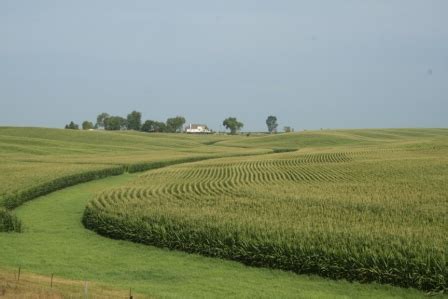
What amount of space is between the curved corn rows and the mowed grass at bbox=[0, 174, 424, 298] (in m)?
0.48

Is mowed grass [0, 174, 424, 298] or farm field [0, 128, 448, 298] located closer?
mowed grass [0, 174, 424, 298]

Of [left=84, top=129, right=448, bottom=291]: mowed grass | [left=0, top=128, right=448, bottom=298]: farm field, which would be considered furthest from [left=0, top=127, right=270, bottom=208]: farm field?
[left=84, top=129, right=448, bottom=291]: mowed grass

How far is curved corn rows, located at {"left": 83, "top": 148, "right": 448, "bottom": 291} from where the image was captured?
15.2 metres

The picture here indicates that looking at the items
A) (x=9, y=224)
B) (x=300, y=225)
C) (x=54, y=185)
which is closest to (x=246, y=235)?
(x=300, y=225)

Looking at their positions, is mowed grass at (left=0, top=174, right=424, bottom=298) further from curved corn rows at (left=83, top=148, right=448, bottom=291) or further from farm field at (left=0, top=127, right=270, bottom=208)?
farm field at (left=0, top=127, right=270, bottom=208)

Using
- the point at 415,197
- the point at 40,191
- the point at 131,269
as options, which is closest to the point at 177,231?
the point at 131,269

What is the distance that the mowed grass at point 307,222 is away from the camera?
602 inches

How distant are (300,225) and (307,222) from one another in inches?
27.5

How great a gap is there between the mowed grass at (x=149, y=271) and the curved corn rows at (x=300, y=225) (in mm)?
484

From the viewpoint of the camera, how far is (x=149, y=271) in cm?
1684

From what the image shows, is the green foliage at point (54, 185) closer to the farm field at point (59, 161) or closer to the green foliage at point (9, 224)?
the farm field at point (59, 161)

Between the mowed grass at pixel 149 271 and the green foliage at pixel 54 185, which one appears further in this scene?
the green foliage at pixel 54 185

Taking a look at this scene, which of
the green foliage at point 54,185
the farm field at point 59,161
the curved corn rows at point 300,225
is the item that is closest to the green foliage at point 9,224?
the curved corn rows at point 300,225

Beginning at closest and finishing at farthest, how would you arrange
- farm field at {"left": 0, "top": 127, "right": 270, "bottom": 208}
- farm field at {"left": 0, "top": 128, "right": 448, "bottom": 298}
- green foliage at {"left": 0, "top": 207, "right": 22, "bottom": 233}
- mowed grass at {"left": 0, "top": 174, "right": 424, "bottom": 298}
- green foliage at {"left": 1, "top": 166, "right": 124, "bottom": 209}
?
mowed grass at {"left": 0, "top": 174, "right": 424, "bottom": 298} < farm field at {"left": 0, "top": 128, "right": 448, "bottom": 298} < green foliage at {"left": 0, "top": 207, "right": 22, "bottom": 233} < green foliage at {"left": 1, "top": 166, "right": 124, "bottom": 209} < farm field at {"left": 0, "top": 127, "right": 270, "bottom": 208}
